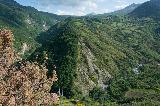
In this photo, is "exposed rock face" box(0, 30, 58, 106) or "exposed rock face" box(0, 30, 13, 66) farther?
"exposed rock face" box(0, 30, 13, 66)

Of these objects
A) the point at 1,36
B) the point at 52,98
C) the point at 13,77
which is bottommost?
the point at 52,98

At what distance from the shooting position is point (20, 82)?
26.1m

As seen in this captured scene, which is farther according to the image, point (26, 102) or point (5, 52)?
point (5, 52)

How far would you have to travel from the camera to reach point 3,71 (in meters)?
26.8

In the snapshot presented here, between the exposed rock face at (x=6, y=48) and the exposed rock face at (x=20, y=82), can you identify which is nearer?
the exposed rock face at (x=20, y=82)

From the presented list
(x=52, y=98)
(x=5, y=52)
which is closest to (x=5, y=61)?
(x=5, y=52)

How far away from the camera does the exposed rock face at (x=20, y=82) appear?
25.5 meters

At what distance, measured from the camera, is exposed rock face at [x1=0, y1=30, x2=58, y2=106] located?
83.8 ft

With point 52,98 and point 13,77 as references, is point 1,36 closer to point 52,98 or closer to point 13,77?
point 13,77

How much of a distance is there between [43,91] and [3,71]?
307cm

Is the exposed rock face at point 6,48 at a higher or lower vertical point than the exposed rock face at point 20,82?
higher

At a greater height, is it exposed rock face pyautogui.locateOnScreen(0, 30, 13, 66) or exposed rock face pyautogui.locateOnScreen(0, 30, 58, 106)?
exposed rock face pyautogui.locateOnScreen(0, 30, 13, 66)

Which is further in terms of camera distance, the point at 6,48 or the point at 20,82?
the point at 6,48

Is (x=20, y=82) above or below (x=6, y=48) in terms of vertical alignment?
below
